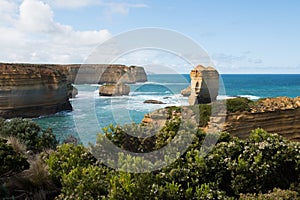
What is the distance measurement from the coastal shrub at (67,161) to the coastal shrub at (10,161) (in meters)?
0.44

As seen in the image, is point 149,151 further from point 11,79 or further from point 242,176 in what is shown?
point 11,79

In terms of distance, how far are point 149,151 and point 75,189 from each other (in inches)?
72.0

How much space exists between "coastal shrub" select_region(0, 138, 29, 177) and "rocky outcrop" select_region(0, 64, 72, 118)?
32212 millimetres

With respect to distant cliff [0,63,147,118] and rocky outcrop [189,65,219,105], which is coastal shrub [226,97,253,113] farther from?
distant cliff [0,63,147,118]

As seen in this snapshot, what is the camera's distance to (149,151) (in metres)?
6.04

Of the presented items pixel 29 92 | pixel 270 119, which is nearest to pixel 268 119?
pixel 270 119

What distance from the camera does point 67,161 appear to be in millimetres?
5609

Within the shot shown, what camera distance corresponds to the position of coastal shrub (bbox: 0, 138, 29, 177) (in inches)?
209

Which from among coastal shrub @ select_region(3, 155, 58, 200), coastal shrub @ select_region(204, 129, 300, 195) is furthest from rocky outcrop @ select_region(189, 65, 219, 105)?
coastal shrub @ select_region(3, 155, 58, 200)

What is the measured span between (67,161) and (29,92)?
34.3 m

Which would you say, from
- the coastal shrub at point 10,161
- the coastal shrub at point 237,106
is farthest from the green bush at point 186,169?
the coastal shrub at point 237,106

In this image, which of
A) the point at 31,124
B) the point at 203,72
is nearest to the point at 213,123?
the point at 31,124

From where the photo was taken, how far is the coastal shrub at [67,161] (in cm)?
543

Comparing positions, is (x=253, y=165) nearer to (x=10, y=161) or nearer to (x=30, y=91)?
(x=10, y=161)
